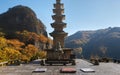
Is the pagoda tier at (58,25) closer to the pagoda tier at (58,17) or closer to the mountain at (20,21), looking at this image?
the pagoda tier at (58,17)

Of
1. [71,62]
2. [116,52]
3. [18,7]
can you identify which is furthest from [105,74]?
[116,52]

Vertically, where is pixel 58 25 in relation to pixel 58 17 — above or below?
below

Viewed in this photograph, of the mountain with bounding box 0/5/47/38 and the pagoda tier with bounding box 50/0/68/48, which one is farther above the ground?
the mountain with bounding box 0/5/47/38

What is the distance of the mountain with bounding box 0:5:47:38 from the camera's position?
15562 cm

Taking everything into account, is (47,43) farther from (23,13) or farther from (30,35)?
(23,13)

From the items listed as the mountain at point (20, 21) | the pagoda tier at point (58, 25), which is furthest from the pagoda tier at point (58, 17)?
the mountain at point (20, 21)

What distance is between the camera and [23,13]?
557ft

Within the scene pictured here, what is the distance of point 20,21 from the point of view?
532ft

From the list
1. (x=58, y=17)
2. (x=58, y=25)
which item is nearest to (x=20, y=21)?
(x=58, y=17)

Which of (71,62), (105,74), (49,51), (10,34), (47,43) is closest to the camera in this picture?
(105,74)

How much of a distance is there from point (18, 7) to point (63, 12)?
110390 millimetres

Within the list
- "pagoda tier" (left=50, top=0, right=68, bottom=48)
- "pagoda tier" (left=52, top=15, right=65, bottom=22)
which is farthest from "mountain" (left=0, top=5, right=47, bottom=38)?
"pagoda tier" (left=52, top=15, right=65, bottom=22)

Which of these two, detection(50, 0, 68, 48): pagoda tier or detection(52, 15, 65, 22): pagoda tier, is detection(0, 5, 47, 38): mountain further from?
detection(52, 15, 65, 22): pagoda tier

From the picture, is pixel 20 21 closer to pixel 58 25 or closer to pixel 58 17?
pixel 58 17
